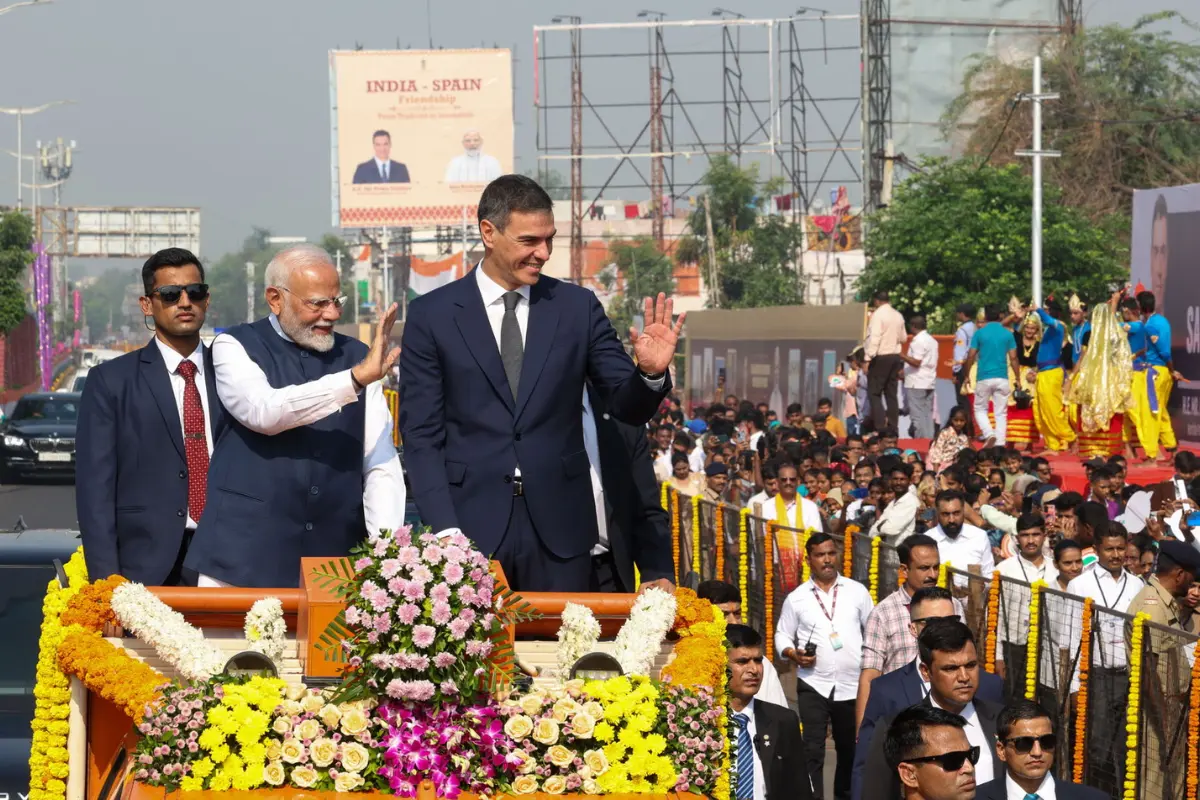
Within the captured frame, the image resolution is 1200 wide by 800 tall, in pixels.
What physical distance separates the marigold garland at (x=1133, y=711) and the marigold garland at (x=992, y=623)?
1.42 metres

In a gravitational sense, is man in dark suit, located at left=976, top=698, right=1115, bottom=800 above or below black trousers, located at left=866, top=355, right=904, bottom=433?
below

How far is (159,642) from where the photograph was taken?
16.9ft

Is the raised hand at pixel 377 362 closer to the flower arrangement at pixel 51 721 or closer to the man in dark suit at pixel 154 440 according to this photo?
the man in dark suit at pixel 154 440

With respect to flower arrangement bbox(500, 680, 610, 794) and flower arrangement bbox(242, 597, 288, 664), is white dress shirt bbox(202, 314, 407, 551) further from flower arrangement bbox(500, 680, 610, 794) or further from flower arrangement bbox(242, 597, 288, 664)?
flower arrangement bbox(500, 680, 610, 794)

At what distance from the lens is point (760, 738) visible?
7.93 meters

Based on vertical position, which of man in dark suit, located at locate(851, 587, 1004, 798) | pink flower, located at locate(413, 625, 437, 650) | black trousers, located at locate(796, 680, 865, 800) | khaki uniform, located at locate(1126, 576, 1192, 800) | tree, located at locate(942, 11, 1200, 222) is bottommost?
black trousers, located at locate(796, 680, 865, 800)

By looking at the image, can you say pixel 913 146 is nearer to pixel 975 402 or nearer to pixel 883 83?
pixel 883 83

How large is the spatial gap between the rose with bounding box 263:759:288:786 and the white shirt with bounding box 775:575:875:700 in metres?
5.97

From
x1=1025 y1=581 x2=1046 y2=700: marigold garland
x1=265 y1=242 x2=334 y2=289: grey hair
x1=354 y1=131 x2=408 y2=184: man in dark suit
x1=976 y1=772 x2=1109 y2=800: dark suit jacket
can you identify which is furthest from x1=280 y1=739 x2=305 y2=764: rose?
x1=354 y1=131 x2=408 y2=184: man in dark suit

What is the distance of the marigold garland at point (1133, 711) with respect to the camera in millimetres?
9055

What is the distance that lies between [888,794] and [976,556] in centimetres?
536

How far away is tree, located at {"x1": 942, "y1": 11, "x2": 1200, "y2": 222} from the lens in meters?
44.9

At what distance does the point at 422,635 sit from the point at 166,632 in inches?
38.3

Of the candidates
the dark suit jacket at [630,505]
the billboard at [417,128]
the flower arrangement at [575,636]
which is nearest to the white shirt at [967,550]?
the dark suit jacket at [630,505]
